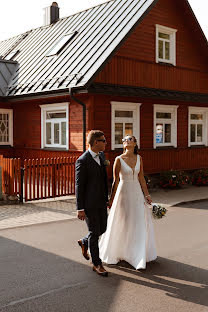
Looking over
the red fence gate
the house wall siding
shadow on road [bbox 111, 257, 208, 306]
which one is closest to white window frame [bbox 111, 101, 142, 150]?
the house wall siding

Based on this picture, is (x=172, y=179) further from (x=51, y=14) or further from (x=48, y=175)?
(x=51, y=14)

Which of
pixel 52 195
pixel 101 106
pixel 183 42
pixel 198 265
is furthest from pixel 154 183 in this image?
pixel 198 265

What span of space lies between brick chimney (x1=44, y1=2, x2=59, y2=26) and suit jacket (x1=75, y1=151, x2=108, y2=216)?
17428mm

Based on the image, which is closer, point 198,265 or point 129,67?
point 198,265

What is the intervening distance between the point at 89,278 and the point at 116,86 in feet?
32.6

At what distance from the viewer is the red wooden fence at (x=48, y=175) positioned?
469 inches

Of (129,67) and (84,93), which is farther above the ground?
(129,67)

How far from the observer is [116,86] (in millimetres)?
14602

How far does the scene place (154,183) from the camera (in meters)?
15.9

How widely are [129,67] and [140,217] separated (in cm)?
1015

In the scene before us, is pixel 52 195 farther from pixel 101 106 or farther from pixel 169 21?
pixel 169 21

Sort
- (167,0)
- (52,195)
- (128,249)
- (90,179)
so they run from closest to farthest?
(90,179), (128,249), (52,195), (167,0)

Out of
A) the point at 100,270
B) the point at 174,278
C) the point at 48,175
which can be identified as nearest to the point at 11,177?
the point at 48,175

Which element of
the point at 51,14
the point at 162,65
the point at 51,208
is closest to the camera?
the point at 51,208
